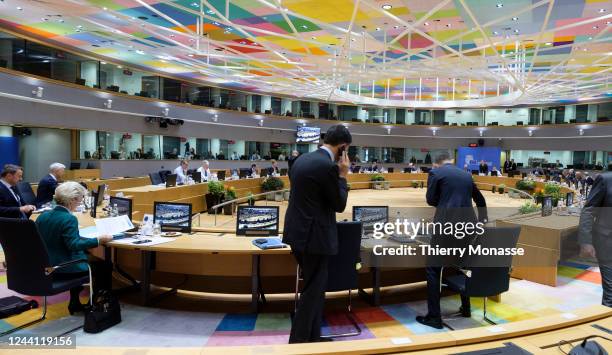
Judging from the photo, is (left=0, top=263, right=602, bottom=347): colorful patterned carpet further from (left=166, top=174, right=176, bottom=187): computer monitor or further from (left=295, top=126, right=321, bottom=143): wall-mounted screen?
(left=295, top=126, right=321, bottom=143): wall-mounted screen

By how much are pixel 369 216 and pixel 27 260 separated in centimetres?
357

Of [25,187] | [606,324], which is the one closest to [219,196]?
[25,187]

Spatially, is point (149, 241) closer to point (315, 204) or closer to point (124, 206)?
point (124, 206)

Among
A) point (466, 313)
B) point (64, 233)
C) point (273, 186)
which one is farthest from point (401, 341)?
point (273, 186)

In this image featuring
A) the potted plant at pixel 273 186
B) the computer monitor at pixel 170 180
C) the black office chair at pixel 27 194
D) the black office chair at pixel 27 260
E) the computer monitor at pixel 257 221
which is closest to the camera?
the black office chair at pixel 27 260

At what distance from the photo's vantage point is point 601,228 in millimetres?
3604

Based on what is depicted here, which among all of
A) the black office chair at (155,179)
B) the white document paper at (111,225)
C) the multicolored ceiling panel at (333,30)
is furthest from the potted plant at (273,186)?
the white document paper at (111,225)

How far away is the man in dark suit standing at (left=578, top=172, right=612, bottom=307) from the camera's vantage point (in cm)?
358

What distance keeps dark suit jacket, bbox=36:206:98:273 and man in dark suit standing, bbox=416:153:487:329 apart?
3213 mm

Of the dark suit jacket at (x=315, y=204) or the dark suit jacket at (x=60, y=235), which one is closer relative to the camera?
the dark suit jacket at (x=315, y=204)

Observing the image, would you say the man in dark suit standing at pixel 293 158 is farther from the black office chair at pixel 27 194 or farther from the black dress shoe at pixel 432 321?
the black office chair at pixel 27 194

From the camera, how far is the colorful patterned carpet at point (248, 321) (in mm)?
3508

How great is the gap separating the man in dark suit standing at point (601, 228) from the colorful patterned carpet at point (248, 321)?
87 cm

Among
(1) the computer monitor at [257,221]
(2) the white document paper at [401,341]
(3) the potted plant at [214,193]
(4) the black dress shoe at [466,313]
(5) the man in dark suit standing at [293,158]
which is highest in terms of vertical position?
(5) the man in dark suit standing at [293,158]
